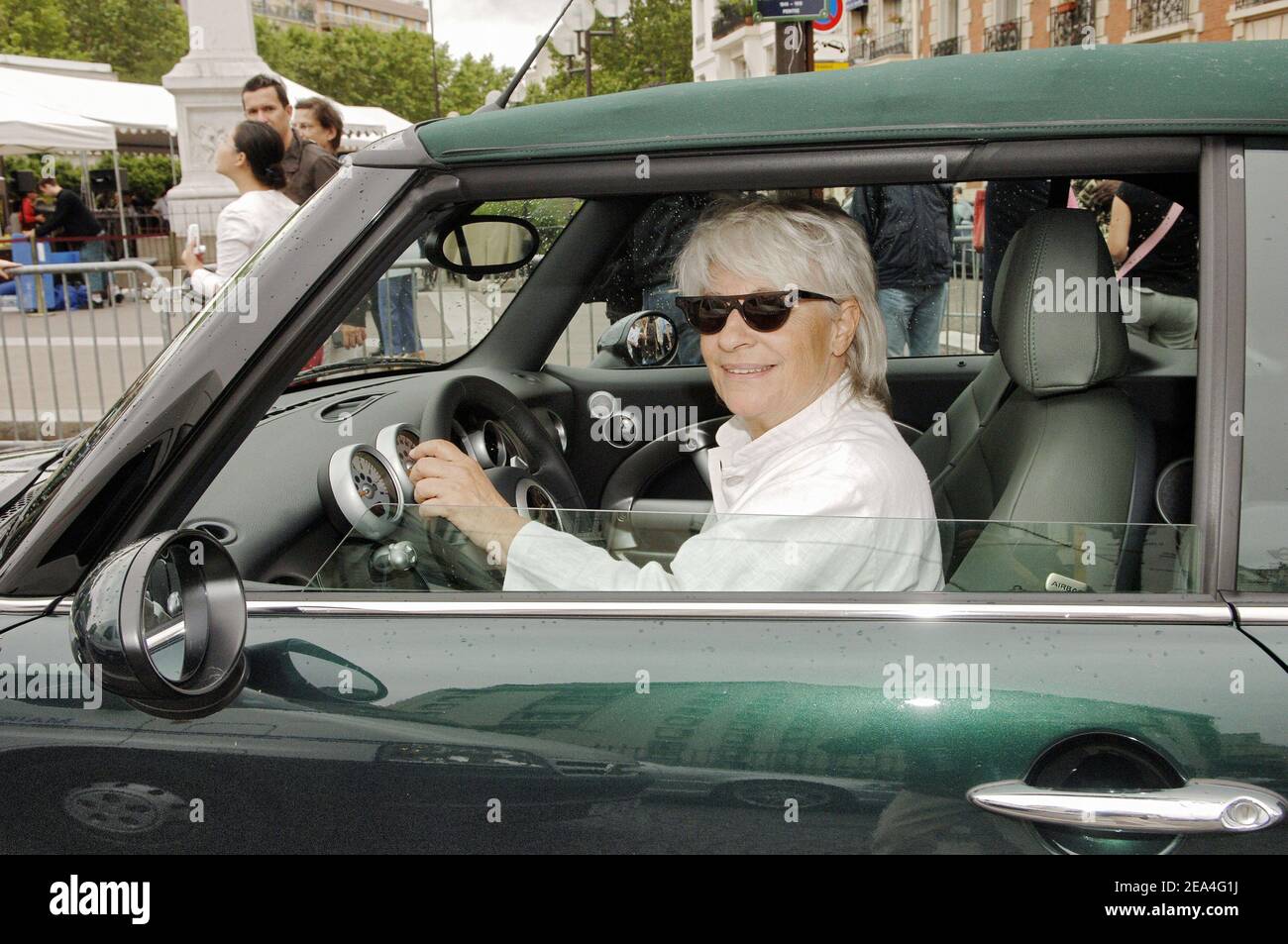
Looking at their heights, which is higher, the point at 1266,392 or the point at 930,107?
the point at 930,107

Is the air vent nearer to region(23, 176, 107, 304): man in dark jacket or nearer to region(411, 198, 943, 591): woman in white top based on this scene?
region(411, 198, 943, 591): woman in white top

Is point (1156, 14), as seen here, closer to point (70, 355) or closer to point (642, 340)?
point (70, 355)

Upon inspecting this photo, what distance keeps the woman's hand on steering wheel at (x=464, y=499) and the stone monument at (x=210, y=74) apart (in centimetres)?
1390

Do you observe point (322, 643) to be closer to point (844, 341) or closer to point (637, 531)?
point (637, 531)

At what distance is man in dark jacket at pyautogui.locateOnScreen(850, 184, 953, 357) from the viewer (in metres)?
4.10

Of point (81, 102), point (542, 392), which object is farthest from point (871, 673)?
point (81, 102)

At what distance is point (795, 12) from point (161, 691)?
5550mm

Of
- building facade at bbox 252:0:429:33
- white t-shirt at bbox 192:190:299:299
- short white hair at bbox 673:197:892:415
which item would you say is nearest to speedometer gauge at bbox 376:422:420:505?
short white hair at bbox 673:197:892:415

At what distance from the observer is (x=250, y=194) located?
561 centimetres

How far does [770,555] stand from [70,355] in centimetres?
730

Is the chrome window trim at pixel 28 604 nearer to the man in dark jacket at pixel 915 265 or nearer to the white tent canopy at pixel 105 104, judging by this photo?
the man in dark jacket at pixel 915 265

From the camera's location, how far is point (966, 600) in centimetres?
140

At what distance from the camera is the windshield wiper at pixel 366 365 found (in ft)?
9.38

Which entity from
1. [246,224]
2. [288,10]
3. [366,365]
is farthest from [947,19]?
[288,10]
